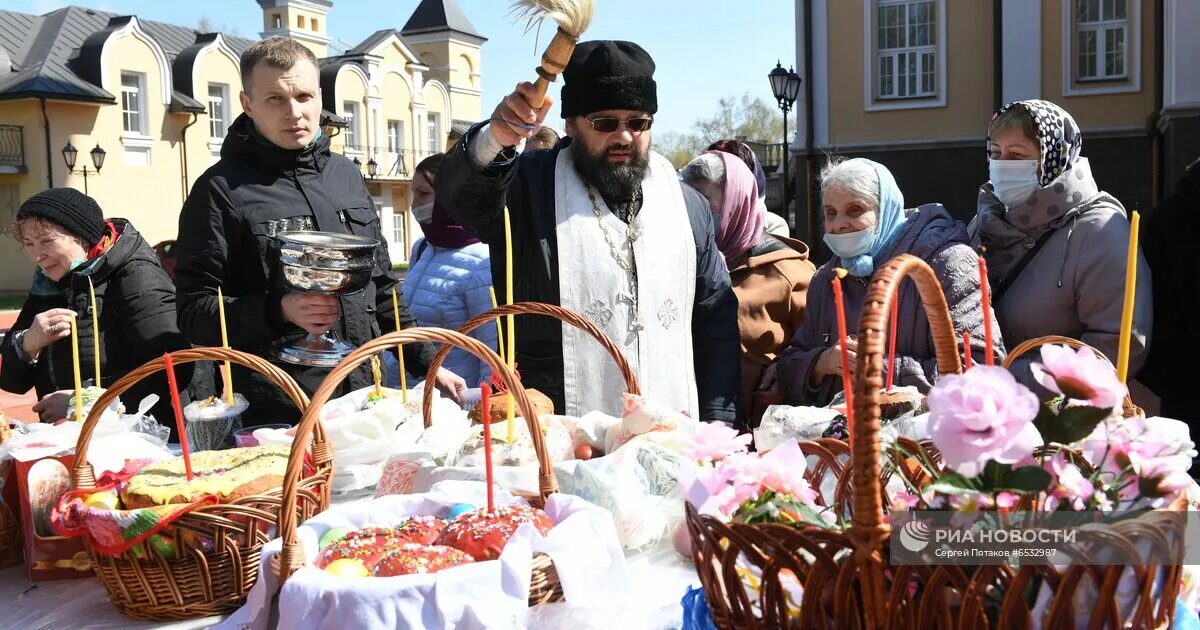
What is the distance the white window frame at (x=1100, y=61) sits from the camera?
14.7 meters

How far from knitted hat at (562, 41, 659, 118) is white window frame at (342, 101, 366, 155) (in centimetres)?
2963

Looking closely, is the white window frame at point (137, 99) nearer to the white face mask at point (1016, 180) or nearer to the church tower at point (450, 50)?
the church tower at point (450, 50)

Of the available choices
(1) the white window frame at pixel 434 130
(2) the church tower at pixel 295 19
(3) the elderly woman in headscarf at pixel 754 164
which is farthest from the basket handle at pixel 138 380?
(1) the white window frame at pixel 434 130

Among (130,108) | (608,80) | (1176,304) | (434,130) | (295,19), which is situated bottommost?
(1176,304)

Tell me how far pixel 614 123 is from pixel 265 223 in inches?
37.3

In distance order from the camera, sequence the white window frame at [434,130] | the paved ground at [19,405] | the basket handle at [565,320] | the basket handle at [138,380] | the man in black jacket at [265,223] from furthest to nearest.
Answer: the white window frame at [434,130]
the paved ground at [19,405]
the man in black jacket at [265,223]
the basket handle at [565,320]
the basket handle at [138,380]

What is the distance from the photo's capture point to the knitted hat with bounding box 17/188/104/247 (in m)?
2.69

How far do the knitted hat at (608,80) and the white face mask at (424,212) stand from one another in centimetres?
142

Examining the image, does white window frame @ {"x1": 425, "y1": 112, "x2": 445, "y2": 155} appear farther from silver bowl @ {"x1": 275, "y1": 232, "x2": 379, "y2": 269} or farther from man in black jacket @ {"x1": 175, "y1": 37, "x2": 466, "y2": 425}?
silver bowl @ {"x1": 275, "y1": 232, "x2": 379, "y2": 269}

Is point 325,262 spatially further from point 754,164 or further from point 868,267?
point 754,164

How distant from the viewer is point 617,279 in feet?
8.84

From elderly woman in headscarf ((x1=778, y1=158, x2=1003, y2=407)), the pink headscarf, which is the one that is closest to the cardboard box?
elderly woman in headscarf ((x1=778, y1=158, x2=1003, y2=407))

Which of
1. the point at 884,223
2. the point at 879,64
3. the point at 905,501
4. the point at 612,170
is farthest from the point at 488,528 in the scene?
the point at 879,64

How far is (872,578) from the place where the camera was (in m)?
0.95
